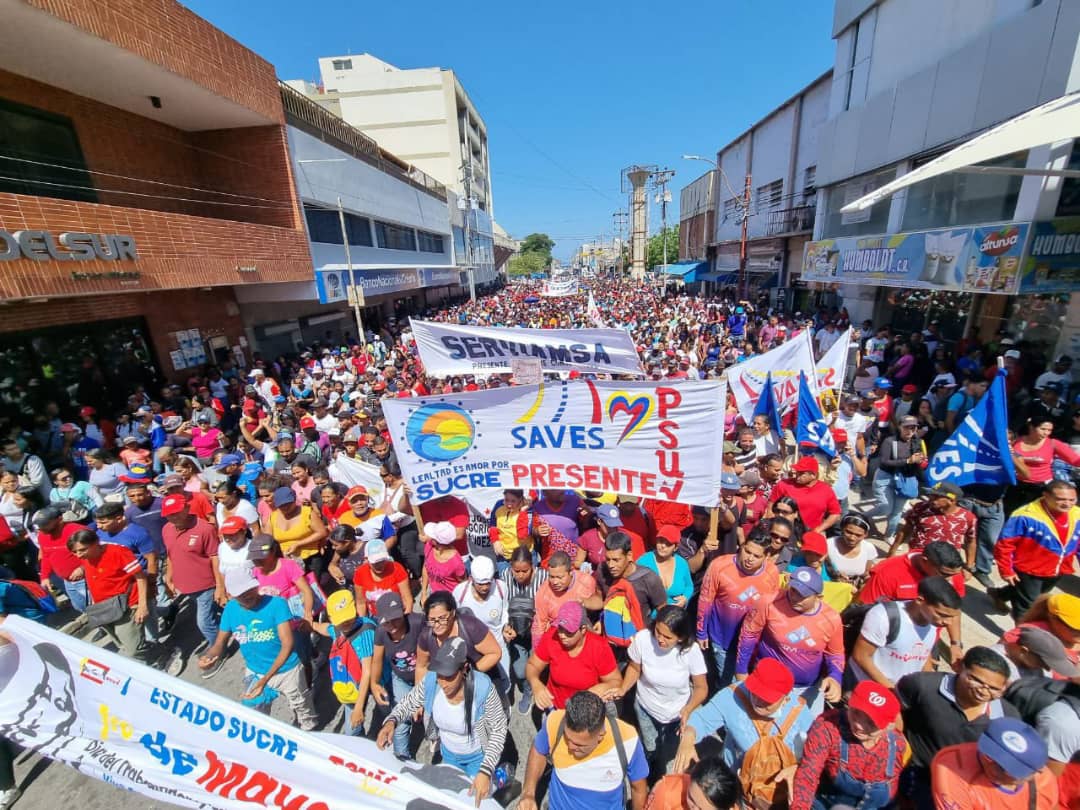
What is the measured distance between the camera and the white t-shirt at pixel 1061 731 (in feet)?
7.04

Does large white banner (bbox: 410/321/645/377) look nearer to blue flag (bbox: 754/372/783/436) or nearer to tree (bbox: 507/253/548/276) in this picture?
blue flag (bbox: 754/372/783/436)

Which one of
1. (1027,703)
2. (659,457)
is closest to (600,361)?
(659,457)

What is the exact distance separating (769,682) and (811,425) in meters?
4.15

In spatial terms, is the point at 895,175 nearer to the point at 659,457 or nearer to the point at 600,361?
the point at 600,361

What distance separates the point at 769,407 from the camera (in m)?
6.16

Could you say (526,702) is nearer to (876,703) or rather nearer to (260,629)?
Answer: (260,629)

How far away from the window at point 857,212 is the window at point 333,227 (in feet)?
55.0

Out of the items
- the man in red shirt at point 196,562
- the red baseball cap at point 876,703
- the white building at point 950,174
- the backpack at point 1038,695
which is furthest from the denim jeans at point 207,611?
the white building at point 950,174

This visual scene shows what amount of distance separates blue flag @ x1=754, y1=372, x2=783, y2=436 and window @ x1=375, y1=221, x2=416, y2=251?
722 inches

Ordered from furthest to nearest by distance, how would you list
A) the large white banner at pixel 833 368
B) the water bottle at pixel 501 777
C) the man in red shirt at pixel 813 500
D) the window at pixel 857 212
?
the window at pixel 857 212 < the large white banner at pixel 833 368 < the man in red shirt at pixel 813 500 < the water bottle at pixel 501 777

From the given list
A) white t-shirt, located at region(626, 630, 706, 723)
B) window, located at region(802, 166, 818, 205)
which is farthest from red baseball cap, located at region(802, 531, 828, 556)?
window, located at region(802, 166, 818, 205)

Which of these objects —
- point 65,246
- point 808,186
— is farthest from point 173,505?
point 808,186

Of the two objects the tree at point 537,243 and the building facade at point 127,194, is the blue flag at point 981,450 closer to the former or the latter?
the building facade at point 127,194

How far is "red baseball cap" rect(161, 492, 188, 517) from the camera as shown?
14.1ft
